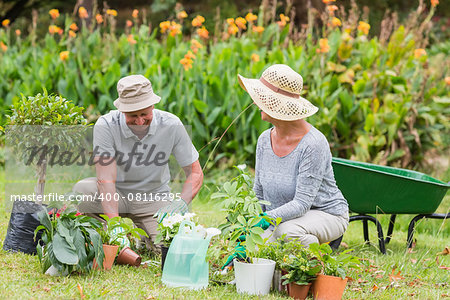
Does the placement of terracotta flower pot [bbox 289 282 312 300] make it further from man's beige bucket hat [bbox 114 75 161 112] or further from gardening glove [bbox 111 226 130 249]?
man's beige bucket hat [bbox 114 75 161 112]

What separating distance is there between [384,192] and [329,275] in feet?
3.96

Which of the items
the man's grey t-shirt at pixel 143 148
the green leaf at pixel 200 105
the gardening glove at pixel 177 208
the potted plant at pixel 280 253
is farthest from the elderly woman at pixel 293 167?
the green leaf at pixel 200 105

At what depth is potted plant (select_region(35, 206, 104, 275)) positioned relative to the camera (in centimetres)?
282

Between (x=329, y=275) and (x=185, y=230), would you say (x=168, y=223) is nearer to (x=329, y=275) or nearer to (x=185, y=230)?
(x=185, y=230)

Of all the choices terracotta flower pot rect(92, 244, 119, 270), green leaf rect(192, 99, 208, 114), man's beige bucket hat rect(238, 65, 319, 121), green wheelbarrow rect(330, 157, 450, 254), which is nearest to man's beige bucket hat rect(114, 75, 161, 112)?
man's beige bucket hat rect(238, 65, 319, 121)

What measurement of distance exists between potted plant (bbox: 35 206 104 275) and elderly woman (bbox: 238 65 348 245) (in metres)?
0.92

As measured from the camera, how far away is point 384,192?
3.78m

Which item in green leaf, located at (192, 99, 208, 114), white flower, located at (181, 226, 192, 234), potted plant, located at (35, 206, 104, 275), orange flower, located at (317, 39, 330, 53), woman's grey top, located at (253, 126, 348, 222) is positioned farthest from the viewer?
orange flower, located at (317, 39, 330, 53)

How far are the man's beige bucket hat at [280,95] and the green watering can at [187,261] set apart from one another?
2.45 feet

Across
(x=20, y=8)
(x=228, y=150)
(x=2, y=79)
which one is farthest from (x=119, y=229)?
(x=20, y=8)

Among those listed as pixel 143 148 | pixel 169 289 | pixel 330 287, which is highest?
pixel 143 148

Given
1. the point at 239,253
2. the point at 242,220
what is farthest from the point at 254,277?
the point at 242,220

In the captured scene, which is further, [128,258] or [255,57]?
[255,57]

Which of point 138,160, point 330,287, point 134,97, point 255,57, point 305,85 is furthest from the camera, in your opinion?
point 305,85
